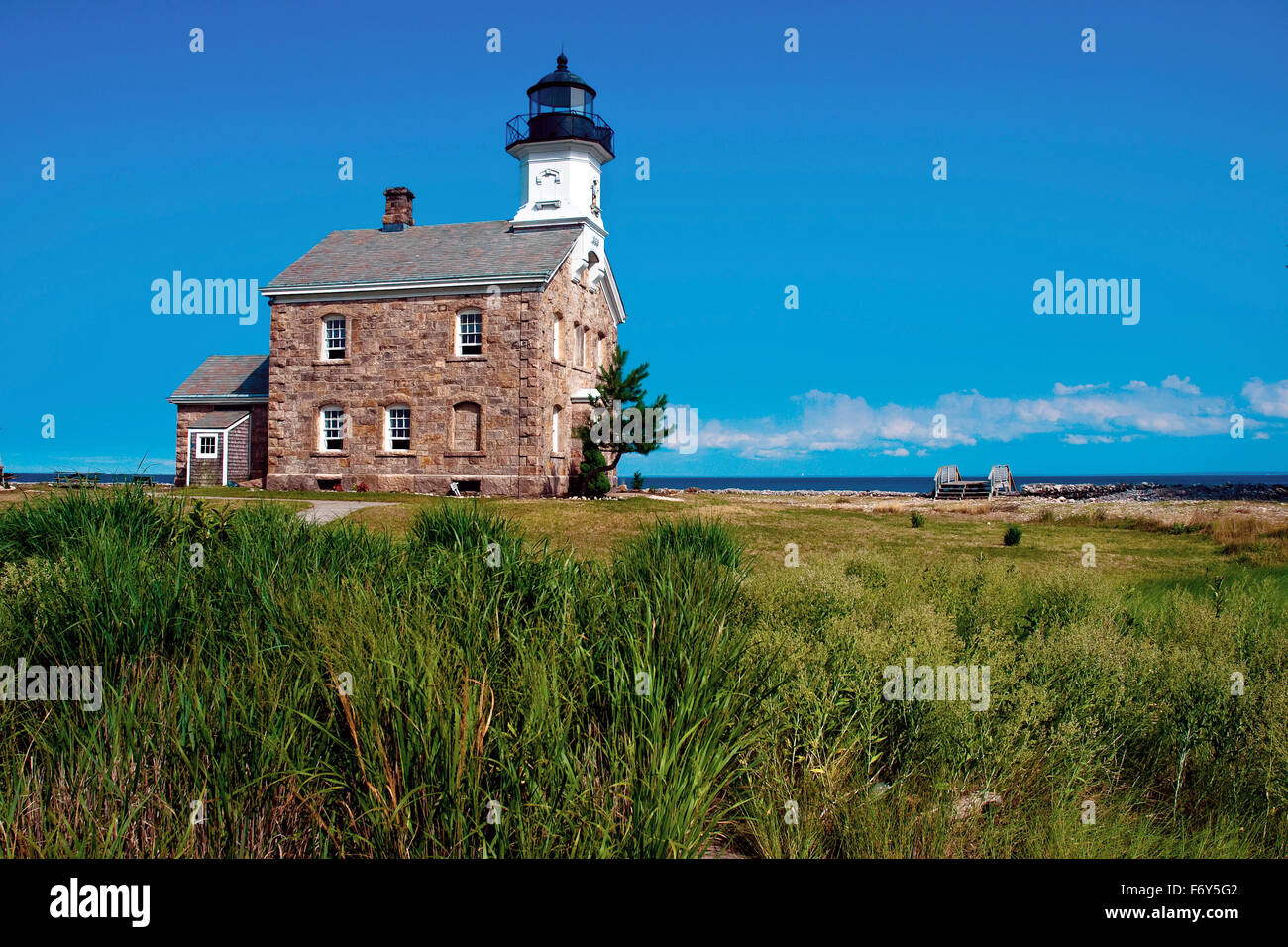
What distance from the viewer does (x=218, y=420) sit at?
31.8 meters

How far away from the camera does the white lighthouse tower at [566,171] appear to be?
1273 inches

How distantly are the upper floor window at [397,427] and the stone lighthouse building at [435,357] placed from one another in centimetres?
5

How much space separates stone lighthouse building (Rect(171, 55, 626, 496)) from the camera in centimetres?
2805

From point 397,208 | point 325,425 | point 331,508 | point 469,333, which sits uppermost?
point 397,208

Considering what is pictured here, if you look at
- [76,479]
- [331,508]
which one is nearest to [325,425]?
[331,508]

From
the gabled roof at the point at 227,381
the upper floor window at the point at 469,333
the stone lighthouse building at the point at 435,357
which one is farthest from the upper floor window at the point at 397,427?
the gabled roof at the point at 227,381

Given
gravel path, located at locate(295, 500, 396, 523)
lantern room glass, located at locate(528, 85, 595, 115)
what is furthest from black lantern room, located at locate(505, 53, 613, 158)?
gravel path, located at locate(295, 500, 396, 523)

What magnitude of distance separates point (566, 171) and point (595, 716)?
1238 inches

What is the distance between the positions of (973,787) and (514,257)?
27141 mm

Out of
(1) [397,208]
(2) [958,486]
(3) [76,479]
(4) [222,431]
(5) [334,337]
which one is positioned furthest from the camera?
(2) [958,486]

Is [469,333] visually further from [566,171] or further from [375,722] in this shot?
[375,722]

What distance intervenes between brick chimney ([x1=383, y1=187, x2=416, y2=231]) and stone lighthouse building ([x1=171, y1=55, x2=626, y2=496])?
61 mm
